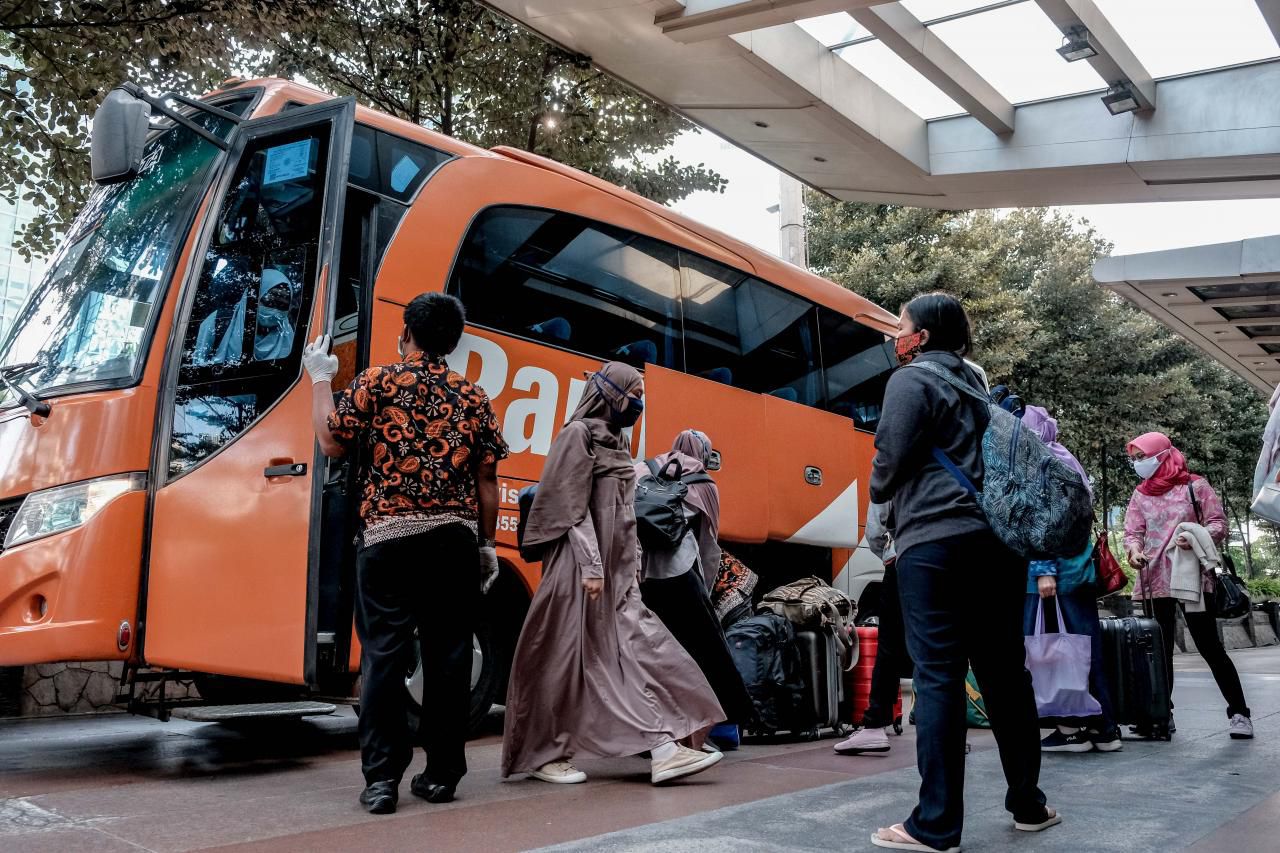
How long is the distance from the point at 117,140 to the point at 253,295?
888 mm

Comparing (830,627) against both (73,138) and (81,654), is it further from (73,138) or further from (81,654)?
(73,138)

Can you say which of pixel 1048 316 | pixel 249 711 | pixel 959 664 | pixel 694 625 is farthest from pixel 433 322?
pixel 1048 316

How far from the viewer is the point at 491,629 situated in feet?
20.1

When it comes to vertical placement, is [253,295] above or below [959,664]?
above

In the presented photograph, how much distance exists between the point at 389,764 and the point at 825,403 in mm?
5792

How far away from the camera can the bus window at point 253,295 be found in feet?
16.8

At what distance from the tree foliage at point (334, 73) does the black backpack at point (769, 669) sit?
21.9 feet

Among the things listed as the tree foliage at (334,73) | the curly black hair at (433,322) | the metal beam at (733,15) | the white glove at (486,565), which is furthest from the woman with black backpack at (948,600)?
A: the tree foliage at (334,73)

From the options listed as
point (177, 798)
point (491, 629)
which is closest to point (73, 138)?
point (491, 629)

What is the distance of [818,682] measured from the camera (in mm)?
6367

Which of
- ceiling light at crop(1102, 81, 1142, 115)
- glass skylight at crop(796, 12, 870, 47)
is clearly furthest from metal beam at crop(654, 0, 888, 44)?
ceiling light at crop(1102, 81, 1142, 115)

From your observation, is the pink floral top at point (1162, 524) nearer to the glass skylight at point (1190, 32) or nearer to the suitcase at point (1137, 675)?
the suitcase at point (1137, 675)

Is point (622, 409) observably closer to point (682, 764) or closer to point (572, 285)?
point (682, 764)

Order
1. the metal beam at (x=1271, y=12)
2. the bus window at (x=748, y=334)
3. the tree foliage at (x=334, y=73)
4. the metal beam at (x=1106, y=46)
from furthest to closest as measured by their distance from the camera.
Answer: the tree foliage at (x=334, y=73)
the metal beam at (x=1106, y=46)
the metal beam at (x=1271, y=12)
the bus window at (x=748, y=334)
